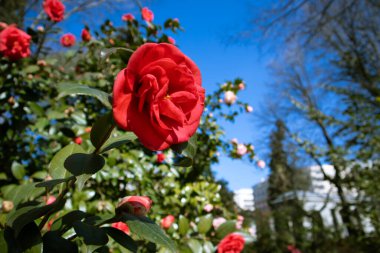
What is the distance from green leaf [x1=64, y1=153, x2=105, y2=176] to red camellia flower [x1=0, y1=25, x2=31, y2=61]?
1.08 m

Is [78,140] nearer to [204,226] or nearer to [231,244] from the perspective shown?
[204,226]

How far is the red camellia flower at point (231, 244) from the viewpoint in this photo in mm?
1124

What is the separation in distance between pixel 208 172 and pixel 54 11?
5.01 ft

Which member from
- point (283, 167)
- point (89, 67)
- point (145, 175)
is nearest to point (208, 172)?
point (145, 175)

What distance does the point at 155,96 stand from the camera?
1.16 ft

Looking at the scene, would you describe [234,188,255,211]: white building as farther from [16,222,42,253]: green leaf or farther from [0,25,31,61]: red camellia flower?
[16,222,42,253]: green leaf

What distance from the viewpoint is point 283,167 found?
22.7 meters

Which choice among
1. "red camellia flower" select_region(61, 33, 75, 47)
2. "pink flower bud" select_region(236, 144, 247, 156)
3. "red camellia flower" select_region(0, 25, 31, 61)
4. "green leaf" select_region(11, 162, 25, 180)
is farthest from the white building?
"red camellia flower" select_region(0, 25, 31, 61)

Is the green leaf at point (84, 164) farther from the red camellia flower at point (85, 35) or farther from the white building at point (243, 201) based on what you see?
the white building at point (243, 201)

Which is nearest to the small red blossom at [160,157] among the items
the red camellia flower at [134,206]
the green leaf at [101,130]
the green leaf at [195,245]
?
the green leaf at [195,245]

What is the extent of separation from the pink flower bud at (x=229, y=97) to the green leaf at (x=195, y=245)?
1.61m

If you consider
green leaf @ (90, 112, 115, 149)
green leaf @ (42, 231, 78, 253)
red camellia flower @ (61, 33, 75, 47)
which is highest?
red camellia flower @ (61, 33, 75, 47)

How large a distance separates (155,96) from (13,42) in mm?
1188

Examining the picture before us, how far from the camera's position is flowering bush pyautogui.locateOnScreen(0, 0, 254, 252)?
370 mm
